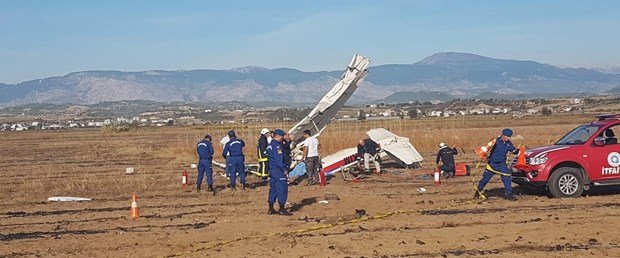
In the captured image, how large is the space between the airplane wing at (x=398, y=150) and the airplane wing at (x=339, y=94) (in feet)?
5.97

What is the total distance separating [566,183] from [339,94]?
9.73 metres

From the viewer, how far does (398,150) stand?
Result: 2331 centimetres

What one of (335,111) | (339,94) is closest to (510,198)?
(339,94)

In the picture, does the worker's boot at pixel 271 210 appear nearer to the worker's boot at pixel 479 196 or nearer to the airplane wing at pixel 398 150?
the worker's boot at pixel 479 196

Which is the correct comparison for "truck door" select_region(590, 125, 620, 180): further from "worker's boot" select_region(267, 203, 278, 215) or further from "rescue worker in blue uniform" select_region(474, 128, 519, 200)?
"worker's boot" select_region(267, 203, 278, 215)

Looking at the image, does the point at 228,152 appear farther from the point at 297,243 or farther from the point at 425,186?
the point at 297,243

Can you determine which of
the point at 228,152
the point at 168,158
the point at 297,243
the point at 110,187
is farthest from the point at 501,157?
the point at 168,158

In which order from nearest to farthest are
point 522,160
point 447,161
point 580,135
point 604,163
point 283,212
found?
point 283,212
point 604,163
point 522,160
point 580,135
point 447,161

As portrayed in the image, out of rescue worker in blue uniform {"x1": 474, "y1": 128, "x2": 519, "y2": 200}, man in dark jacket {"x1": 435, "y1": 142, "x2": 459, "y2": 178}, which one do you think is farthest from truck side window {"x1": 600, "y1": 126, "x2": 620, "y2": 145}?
man in dark jacket {"x1": 435, "y1": 142, "x2": 459, "y2": 178}

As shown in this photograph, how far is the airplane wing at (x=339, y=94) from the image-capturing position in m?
22.9

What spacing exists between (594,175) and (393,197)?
4.44 meters

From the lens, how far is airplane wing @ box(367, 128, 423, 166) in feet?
75.7

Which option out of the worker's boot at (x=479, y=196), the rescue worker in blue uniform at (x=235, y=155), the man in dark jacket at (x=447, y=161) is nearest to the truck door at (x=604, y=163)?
the worker's boot at (x=479, y=196)

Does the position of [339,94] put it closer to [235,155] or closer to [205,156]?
[235,155]
